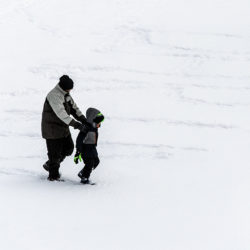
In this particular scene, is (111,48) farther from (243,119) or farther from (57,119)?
(57,119)

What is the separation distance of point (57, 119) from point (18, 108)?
264 cm

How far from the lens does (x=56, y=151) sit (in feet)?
18.3

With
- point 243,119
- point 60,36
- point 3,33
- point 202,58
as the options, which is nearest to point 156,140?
point 243,119

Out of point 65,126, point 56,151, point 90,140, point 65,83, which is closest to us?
point 65,83

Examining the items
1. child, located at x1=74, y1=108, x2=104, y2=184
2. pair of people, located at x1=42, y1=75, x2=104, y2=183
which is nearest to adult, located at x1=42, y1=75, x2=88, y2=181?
pair of people, located at x1=42, y1=75, x2=104, y2=183

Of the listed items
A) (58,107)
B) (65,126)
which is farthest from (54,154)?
(58,107)

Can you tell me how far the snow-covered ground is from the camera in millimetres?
4801

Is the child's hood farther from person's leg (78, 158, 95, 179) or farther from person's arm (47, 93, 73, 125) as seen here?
person's leg (78, 158, 95, 179)

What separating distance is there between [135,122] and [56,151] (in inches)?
88.0

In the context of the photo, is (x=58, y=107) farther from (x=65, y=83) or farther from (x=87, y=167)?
(x=87, y=167)

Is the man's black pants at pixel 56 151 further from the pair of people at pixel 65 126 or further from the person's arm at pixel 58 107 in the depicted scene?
the person's arm at pixel 58 107

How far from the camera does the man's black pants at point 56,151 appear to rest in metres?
5.54

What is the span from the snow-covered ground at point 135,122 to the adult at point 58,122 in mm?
434

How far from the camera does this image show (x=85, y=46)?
9.34 meters
